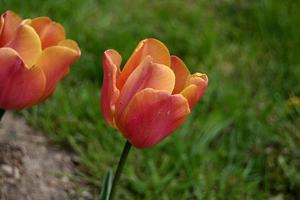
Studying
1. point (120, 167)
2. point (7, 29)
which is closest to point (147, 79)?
point (120, 167)

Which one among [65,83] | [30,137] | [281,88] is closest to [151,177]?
[30,137]

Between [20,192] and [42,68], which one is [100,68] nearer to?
[20,192]

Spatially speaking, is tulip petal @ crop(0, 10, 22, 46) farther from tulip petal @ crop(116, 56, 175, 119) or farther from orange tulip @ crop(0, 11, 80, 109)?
tulip petal @ crop(116, 56, 175, 119)

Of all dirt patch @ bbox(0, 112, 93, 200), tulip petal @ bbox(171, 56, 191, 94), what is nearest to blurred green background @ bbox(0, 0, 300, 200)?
dirt patch @ bbox(0, 112, 93, 200)

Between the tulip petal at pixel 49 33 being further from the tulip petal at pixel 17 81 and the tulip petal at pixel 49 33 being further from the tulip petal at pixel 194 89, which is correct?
the tulip petal at pixel 194 89

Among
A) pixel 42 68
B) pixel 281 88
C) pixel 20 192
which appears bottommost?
pixel 281 88

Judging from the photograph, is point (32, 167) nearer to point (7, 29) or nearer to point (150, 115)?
point (7, 29)
